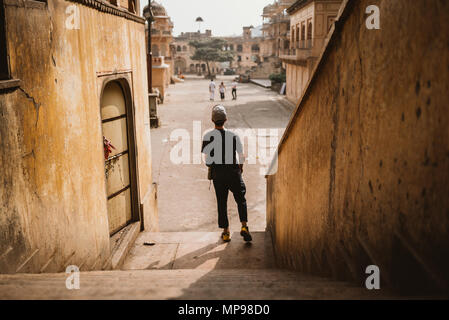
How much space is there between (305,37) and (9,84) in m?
26.5

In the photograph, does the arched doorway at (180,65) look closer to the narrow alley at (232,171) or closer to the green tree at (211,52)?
the green tree at (211,52)

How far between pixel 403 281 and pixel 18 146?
8.16 ft

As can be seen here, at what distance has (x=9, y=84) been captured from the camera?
252 cm

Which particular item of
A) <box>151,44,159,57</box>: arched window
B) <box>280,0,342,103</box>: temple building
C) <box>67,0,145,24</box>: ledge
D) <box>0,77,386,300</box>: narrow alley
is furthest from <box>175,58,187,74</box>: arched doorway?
<box>67,0,145,24</box>: ledge

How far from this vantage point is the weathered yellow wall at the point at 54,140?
2.61m

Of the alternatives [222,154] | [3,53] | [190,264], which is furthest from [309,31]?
[3,53]

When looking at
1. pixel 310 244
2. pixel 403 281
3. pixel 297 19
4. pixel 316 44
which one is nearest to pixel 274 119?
pixel 316 44

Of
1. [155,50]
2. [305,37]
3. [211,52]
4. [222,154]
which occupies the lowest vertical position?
[222,154]

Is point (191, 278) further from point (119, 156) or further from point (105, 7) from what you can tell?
point (105, 7)

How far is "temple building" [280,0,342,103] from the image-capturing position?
23844 millimetres

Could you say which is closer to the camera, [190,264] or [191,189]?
[190,264]

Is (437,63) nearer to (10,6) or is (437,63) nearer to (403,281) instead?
(403,281)

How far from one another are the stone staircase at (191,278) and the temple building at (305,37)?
16815 millimetres

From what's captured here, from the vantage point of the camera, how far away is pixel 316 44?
24.5m
